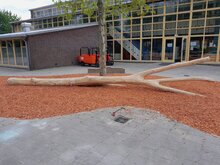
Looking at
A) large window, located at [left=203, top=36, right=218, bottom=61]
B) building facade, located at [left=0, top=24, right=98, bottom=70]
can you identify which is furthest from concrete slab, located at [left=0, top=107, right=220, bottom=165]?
large window, located at [left=203, top=36, right=218, bottom=61]

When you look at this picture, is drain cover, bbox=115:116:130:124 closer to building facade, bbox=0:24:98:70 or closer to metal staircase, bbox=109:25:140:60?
building facade, bbox=0:24:98:70

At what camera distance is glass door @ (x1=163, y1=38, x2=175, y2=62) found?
16469 millimetres

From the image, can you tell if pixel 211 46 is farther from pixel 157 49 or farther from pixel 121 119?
pixel 121 119

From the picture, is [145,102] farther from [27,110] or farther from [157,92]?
[27,110]

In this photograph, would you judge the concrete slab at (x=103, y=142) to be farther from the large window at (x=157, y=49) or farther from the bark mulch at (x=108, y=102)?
the large window at (x=157, y=49)

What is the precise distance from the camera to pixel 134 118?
425 centimetres

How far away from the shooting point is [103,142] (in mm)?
3264

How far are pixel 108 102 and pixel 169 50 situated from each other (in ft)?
42.7

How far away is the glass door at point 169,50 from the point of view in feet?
54.0

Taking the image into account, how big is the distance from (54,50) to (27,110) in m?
11.6

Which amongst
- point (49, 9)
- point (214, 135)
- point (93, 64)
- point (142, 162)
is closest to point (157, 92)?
point (214, 135)

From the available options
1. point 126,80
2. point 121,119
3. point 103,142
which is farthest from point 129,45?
point 103,142

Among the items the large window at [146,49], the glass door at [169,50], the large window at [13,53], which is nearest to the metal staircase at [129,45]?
the large window at [146,49]

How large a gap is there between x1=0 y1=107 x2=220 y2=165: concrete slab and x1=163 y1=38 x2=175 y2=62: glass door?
13410mm
